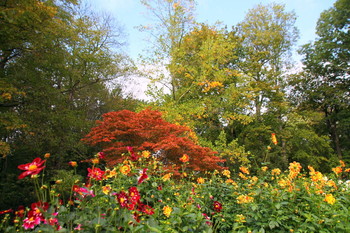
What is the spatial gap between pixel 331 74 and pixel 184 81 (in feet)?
24.0

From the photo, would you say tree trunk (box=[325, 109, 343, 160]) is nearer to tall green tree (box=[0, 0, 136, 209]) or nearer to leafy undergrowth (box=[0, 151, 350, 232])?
tall green tree (box=[0, 0, 136, 209])

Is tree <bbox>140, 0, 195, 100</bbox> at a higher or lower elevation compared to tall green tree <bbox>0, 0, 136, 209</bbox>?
higher

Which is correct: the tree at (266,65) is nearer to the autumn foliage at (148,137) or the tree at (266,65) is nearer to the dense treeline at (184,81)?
the dense treeline at (184,81)

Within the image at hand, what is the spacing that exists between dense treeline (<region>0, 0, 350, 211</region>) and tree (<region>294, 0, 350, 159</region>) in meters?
0.05

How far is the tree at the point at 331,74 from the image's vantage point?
10.3m

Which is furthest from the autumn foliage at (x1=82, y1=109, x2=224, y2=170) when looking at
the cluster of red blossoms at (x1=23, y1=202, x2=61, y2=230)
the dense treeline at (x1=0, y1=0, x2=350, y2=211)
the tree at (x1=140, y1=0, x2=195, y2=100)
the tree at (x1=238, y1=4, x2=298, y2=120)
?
the tree at (x1=238, y1=4, x2=298, y2=120)

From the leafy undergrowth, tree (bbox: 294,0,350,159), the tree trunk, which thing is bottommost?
the leafy undergrowth

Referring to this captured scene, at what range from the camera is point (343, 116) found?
416 inches

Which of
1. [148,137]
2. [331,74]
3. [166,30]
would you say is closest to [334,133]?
[331,74]

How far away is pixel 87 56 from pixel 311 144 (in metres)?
9.68

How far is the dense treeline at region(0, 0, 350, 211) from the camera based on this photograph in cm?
549

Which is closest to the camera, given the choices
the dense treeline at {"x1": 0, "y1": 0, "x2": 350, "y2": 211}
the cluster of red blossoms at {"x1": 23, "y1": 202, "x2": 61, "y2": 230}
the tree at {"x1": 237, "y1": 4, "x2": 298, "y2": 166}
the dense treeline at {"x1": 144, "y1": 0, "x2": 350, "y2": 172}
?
the cluster of red blossoms at {"x1": 23, "y1": 202, "x2": 61, "y2": 230}

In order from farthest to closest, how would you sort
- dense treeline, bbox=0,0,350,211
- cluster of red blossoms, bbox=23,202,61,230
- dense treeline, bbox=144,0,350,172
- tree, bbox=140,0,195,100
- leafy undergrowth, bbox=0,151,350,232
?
dense treeline, bbox=144,0,350,172
tree, bbox=140,0,195,100
dense treeline, bbox=0,0,350,211
leafy undergrowth, bbox=0,151,350,232
cluster of red blossoms, bbox=23,202,61,230

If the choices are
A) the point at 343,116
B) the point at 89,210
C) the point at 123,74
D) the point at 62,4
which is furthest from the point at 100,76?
the point at 343,116
